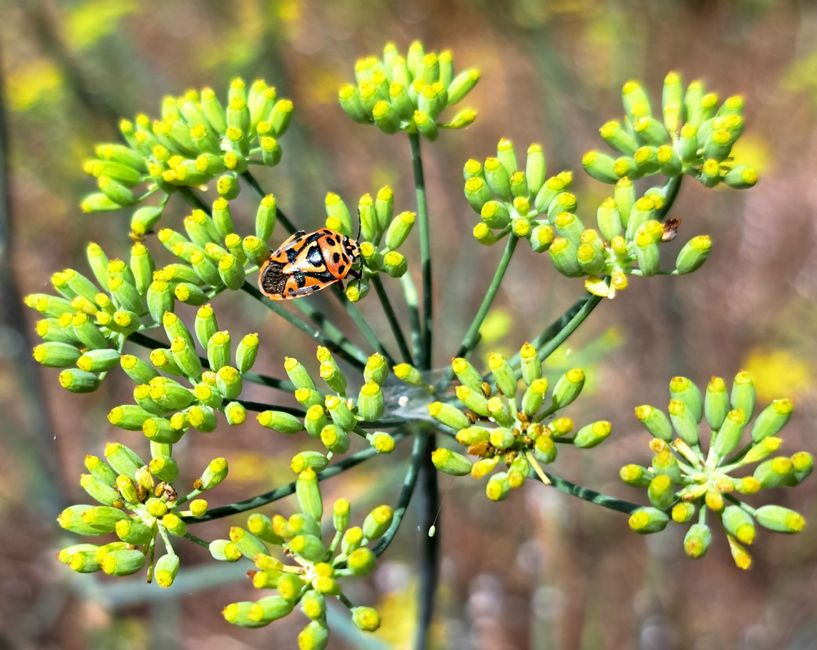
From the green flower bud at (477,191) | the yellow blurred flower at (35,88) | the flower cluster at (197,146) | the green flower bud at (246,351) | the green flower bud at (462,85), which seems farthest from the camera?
the yellow blurred flower at (35,88)

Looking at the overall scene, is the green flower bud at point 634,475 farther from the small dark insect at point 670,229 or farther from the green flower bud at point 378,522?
the small dark insect at point 670,229

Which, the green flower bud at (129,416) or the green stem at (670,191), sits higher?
the green stem at (670,191)

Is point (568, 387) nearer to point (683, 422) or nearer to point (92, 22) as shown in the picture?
point (683, 422)

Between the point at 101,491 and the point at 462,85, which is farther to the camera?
the point at 462,85

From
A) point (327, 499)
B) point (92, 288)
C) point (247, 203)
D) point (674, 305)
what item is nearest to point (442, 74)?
point (92, 288)

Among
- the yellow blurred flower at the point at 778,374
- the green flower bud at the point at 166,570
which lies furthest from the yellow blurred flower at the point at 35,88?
the yellow blurred flower at the point at 778,374

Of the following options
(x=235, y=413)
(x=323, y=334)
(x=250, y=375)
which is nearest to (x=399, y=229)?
(x=323, y=334)
